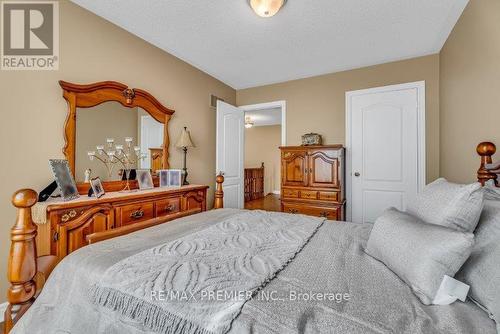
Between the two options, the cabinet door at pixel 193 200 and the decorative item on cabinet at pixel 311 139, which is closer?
the cabinet door at pixel 193 200

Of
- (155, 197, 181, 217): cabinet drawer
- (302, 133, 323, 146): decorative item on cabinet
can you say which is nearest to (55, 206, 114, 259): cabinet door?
(155, 197, 181, 217): cabinet drawer

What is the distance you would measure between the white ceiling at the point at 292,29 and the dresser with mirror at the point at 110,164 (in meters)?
0.71

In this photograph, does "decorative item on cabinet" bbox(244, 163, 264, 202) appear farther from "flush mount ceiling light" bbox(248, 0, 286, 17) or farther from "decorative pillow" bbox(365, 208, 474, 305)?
"decorative pillow" bbox(365, 208, 474, 305)

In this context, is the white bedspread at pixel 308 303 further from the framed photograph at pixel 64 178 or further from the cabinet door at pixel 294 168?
the cabinet door at pixel 294 168

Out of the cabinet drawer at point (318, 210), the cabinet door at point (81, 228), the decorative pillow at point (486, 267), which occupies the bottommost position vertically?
the cabinet drawer at point (318, 210)

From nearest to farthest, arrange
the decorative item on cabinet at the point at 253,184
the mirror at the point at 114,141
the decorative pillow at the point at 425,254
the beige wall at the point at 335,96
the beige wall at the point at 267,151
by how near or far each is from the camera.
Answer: the decorative pillow at the point at 425,254 → the mirror at the point at 114,141 → the beige wall at the point at 335,96 → the decorative item on cabinet at the point at 253,184 → the beige wall at the point at 267,151

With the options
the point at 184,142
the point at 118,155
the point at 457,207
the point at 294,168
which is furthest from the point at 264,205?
the point at 457,207

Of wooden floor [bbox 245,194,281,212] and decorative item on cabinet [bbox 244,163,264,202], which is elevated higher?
decorative item on cabinet [bbox 244,163,264,202]

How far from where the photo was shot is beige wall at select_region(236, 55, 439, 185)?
A: 9.31ft

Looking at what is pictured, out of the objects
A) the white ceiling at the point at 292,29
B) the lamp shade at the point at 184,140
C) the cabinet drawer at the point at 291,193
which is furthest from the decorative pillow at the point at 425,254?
the lamp shade at the point at 184,140

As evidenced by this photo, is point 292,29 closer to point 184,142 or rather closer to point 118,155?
point 184,142

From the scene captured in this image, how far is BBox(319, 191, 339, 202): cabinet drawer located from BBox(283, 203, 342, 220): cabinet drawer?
4.6 inches

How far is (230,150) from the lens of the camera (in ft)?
12.5

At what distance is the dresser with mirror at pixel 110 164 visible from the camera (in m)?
1.53
